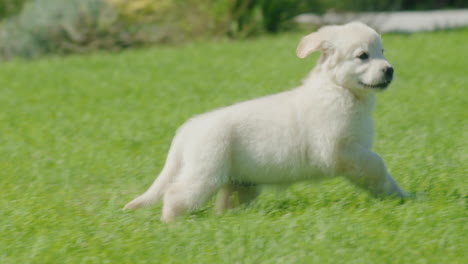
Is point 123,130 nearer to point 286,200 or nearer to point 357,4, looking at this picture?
point 286,200

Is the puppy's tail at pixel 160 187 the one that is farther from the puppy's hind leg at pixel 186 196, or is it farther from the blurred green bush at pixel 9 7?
the blurred green bush at pixel 9 7

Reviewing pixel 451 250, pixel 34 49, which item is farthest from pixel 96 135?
pixel 34 49

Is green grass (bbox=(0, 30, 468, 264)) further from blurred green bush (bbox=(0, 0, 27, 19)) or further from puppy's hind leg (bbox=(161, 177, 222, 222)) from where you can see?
blurred green bush (bbox=(0, 0, 27, 19))

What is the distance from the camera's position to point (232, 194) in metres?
5.01

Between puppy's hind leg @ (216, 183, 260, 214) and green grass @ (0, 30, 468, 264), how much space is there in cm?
9

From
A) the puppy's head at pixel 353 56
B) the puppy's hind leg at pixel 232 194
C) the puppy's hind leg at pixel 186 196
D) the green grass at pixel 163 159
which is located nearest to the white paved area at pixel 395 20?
the green grass at pixel 163 159

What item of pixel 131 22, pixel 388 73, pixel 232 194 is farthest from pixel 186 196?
pixel 131 22

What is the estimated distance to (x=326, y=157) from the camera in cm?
470

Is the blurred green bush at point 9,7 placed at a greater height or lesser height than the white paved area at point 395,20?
greater

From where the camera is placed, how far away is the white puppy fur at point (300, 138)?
4.69 meters

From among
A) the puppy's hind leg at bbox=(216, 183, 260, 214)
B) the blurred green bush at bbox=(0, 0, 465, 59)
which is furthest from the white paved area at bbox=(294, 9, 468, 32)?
the puppy's hind leg at bbox=(216, 183, 260, 214)

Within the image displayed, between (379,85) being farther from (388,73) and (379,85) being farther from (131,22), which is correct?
(131,22)

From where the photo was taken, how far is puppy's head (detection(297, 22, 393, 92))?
4734mm

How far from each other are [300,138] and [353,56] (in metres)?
0.63
